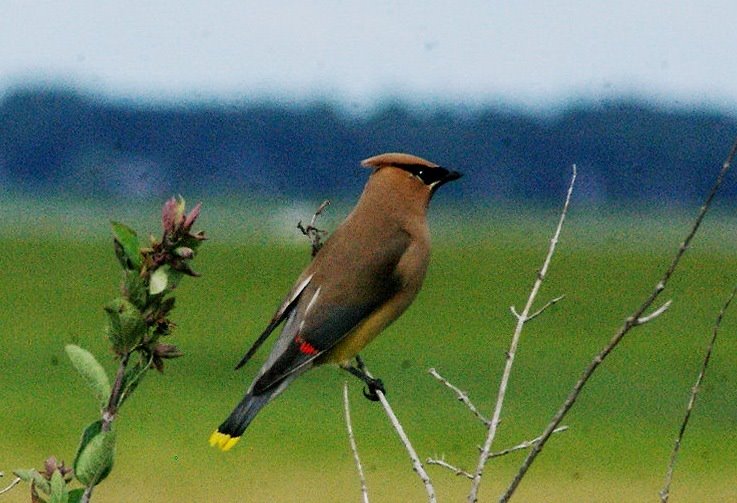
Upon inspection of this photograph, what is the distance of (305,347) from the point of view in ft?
15.3

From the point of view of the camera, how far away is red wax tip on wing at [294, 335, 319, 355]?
183 inches

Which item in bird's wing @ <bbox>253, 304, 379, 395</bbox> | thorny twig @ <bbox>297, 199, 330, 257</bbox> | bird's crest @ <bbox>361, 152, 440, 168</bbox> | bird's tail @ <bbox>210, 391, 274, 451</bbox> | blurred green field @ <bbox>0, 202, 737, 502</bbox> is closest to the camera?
bird's tail @ <bbox>210, 391, 274, 451</bbox>

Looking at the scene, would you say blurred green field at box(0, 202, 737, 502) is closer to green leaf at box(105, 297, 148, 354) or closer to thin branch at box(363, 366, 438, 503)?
thin branch at box(363, 366, 438, 503)

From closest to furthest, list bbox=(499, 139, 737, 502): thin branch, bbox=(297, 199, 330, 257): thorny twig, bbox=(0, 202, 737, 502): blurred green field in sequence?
bbox=(499, 139, 737, 502): thin branch, bbox=(297, 199, 330, 257): thorny twig, bbox=(0, 202, 737, 502): blurred green field

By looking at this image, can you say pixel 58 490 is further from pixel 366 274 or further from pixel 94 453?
pixel 366 274

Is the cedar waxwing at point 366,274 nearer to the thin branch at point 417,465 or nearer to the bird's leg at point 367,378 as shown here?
the bird's leg at point 367,378

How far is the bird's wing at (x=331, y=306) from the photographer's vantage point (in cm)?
452

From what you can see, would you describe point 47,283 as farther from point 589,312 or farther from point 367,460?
point 367,460

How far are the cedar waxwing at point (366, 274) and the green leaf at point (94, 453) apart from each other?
242 centimetres

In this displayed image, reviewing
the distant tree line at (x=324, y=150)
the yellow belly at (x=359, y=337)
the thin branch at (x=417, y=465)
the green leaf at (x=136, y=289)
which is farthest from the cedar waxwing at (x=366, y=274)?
the distant tree line at (x=324, y=150)

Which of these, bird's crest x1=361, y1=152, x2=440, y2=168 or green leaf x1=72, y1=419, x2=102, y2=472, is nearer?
green leaf x1=72, y1=419, x2=102, y2=472

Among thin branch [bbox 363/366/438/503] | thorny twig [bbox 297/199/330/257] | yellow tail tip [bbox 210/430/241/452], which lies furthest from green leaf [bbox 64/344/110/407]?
thorny twig [bbox 297/199/330/257]

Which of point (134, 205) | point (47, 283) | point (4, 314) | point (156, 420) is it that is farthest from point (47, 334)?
point (134, 205)

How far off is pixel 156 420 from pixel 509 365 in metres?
32.4
